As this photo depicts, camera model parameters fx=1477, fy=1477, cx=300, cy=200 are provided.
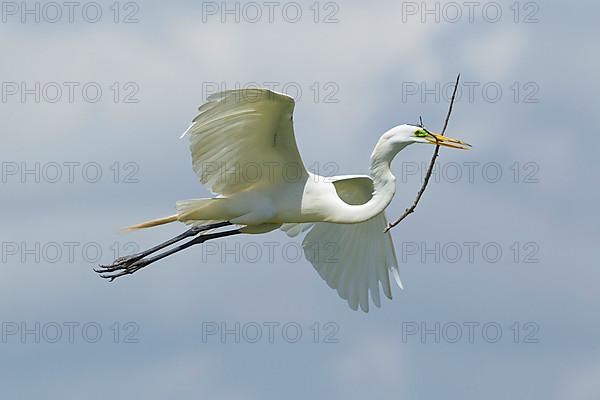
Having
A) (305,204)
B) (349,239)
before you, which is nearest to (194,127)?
(305,204)

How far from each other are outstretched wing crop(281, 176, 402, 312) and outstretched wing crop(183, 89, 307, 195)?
79.3 inches

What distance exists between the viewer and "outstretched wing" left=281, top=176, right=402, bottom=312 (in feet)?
53.8

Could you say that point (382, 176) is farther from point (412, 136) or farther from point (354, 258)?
point (354, 258)

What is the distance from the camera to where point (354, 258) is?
16.5m

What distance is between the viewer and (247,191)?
14.6m

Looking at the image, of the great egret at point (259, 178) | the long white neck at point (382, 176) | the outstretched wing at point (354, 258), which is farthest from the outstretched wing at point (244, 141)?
the outstretched wing at point (354, 258)

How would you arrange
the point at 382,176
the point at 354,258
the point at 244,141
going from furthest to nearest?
1. the point at 354,258
2. the point at 382,176
3. the point at 244,141

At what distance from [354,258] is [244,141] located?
298 cm

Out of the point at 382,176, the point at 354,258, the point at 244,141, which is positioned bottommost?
the point at 354,258

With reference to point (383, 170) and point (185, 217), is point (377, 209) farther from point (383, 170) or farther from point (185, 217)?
point (185, 217)

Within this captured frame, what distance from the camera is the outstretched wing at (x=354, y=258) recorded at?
1641 cm

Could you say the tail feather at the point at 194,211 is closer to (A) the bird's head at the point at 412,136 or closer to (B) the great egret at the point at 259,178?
(B) the great egret at the point at 259,178

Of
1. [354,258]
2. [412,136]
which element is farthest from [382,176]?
[354,258]

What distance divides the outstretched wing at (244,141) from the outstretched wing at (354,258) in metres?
2.01
